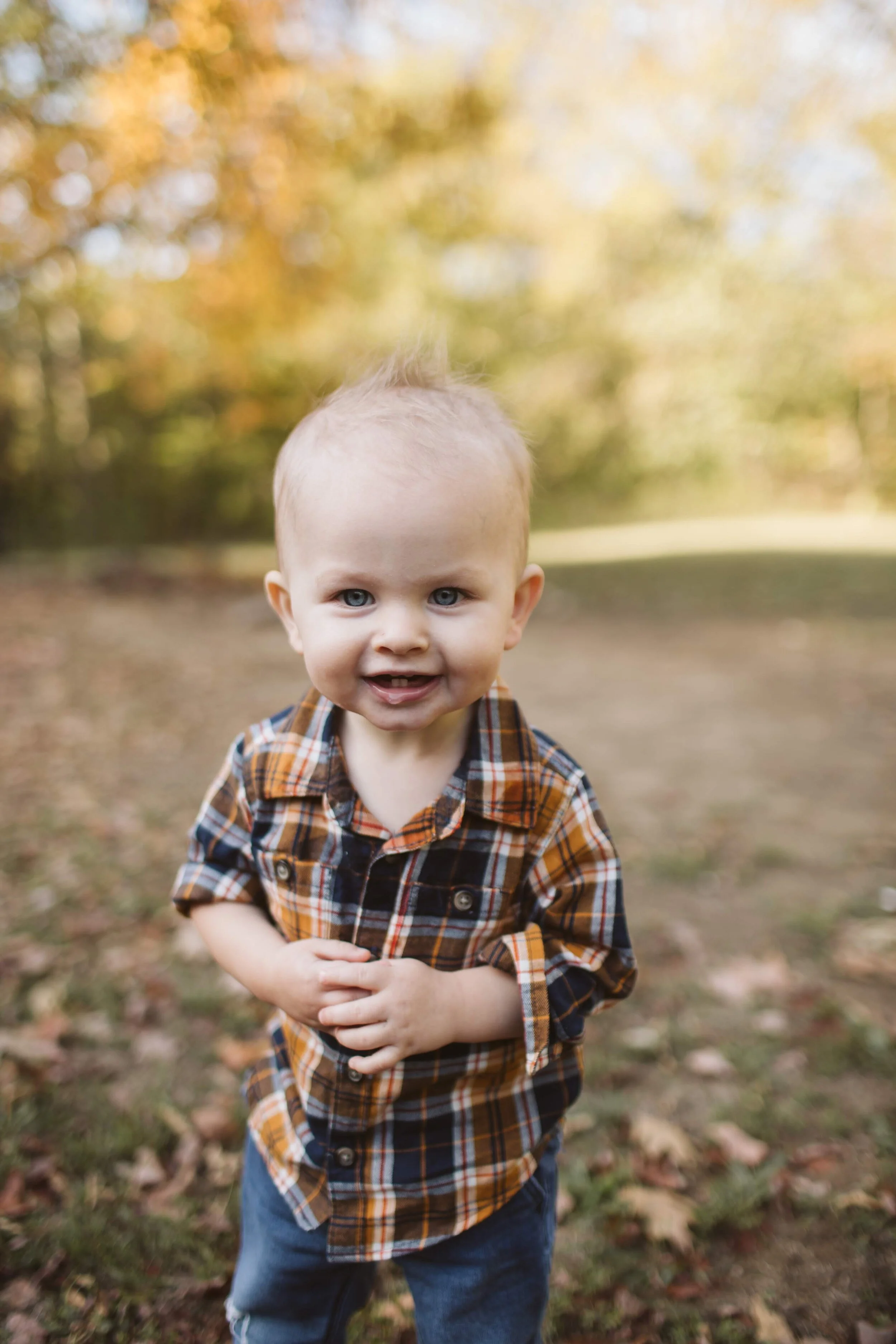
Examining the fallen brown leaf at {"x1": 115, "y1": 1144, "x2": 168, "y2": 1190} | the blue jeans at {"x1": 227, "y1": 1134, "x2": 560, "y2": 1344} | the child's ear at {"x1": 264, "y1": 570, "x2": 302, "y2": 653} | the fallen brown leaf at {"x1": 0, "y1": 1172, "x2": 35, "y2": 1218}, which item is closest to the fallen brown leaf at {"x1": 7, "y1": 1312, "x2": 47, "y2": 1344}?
the fallen brown leaf at {"x1": 0, "y1": 1172, "x2": 35, "y2": 1218}

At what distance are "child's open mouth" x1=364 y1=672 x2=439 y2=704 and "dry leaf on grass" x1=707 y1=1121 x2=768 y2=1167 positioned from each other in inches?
73.2

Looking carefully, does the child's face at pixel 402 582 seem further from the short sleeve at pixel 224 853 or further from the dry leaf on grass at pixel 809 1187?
the dry leaf on grass at pixel 809 1187

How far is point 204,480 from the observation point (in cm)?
1802

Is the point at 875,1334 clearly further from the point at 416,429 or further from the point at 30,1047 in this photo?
the point at 30,1047

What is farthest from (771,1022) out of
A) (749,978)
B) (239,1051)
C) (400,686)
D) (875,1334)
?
(400,686)

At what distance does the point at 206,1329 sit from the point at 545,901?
1.31m

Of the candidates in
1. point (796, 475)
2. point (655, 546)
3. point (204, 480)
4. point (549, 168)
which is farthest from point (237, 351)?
point (796, 475)

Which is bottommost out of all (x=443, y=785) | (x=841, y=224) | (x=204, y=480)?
(x=443, y=785)

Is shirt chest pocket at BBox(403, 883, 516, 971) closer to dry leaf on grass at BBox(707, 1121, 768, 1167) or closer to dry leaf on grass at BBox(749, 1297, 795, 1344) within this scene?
dry leaf on grass at BBox(749, 1297, 795, 1344)

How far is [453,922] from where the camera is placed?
136cm

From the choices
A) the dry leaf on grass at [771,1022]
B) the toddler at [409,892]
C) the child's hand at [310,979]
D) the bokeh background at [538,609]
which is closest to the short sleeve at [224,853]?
the toddler at [409,892]

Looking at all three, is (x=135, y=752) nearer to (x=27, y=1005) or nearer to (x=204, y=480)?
(x=27, y=1005)

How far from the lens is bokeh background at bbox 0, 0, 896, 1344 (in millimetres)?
2270

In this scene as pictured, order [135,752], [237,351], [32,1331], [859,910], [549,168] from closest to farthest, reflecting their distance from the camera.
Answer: [32,1331], [859,910], [135,752], [237,351], [549,168]
